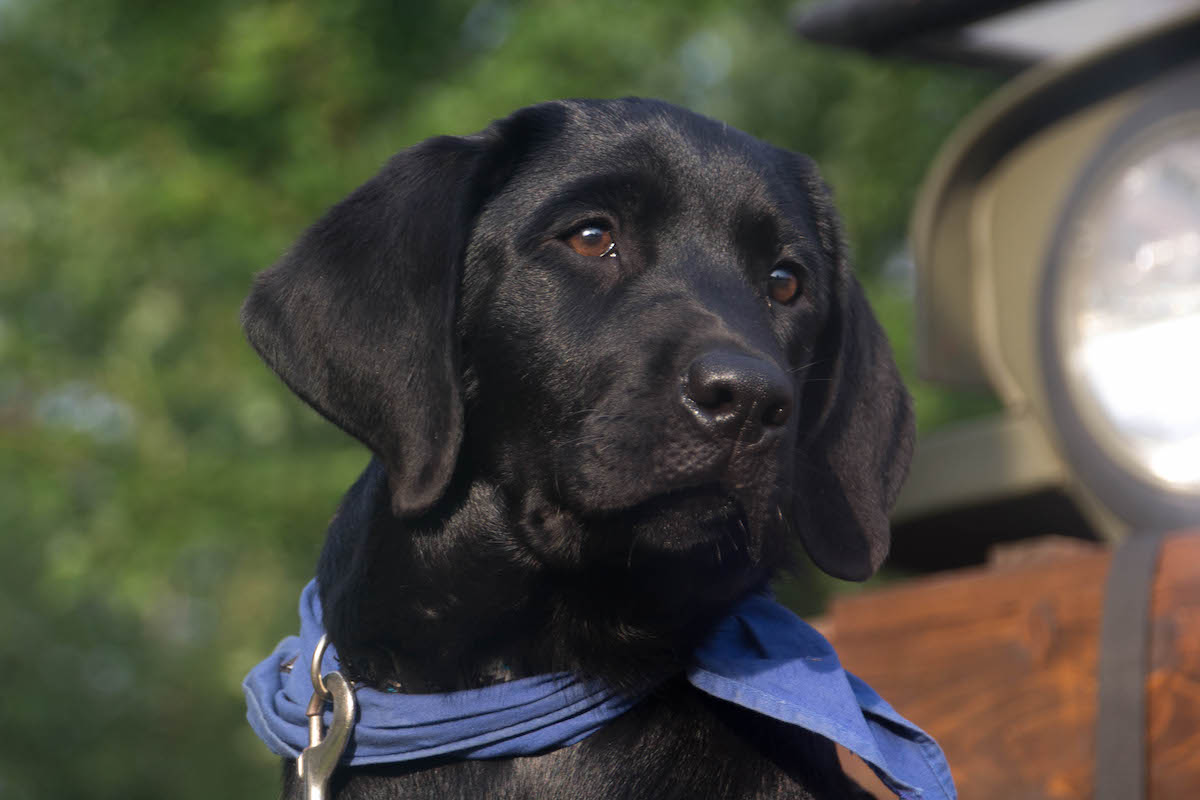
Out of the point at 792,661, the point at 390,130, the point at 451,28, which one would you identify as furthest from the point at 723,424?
the point at 451,28

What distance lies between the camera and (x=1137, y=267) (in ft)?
9.27

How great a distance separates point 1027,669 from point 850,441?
1.86ft

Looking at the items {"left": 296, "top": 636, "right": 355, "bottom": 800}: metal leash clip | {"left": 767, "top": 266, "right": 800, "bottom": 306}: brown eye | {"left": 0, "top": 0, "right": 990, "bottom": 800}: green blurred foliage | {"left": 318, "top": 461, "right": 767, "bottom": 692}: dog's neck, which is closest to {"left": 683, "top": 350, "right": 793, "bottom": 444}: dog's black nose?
{"left": 318, "top": 461, "right": 767, "bottom": 692}: dog's neck

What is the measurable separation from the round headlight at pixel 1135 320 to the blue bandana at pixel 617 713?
855 millimetres

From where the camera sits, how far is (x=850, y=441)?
2.57 meters

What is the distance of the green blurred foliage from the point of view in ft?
24.0

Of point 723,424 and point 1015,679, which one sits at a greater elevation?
point 723,424

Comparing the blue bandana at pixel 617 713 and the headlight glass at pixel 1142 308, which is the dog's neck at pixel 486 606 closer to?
the blue bandana at pixel 617 713

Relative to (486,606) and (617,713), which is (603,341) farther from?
(617,713)

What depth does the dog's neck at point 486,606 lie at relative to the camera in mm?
2256

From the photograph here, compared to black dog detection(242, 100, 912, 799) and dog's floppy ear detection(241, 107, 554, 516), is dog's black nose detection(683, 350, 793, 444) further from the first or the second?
dog's floppy ear detection(241, 107, 554, 516)

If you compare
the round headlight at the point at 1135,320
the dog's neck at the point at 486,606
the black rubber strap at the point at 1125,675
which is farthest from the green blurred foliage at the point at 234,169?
the black rubber strap at the point at 1125,675

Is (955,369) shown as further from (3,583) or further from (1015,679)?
(3,583)

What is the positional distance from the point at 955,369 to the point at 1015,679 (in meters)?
0.91
